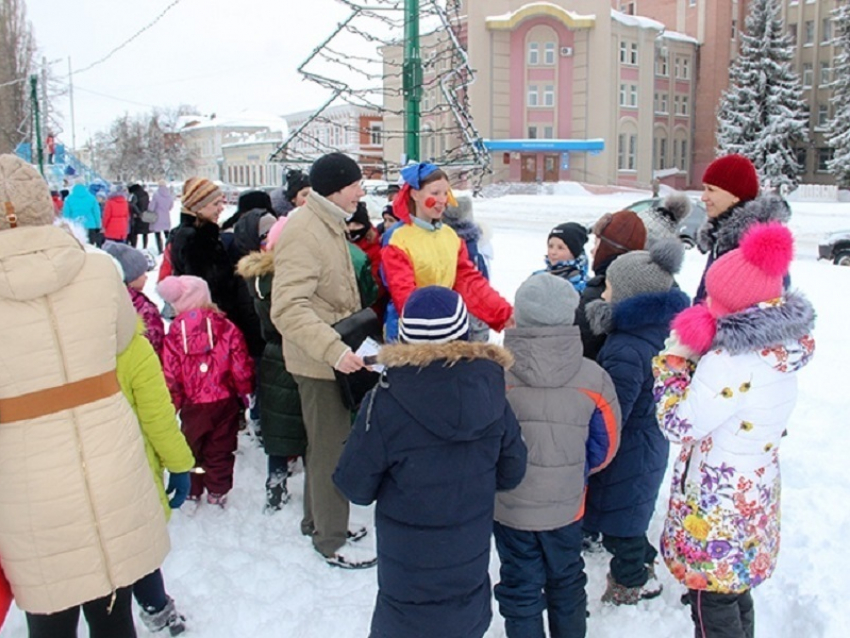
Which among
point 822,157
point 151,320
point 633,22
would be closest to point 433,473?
point 151,320

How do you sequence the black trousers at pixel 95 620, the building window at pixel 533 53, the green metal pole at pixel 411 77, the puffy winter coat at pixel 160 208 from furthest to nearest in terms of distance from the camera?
the building window at pixel 533 53, the puffy winter coat at pixel 160 208, the green metal pole at pixel 411 77, the black trousers at pixel 95 620

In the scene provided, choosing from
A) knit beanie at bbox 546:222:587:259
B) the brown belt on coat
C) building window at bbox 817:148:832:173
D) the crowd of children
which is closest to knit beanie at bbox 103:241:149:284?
the crowd of children

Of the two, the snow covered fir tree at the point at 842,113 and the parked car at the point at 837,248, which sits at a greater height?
the snow covered fir tree at the point at 842,113

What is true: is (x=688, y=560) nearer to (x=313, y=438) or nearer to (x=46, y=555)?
(x=313, y=438)

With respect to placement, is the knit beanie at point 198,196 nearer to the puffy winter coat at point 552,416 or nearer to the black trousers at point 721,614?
the puffy winter coat at point 552,416

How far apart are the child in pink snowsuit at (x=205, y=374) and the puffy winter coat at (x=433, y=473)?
1.94 metres

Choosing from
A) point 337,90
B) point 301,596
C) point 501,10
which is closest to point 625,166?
point 501,10

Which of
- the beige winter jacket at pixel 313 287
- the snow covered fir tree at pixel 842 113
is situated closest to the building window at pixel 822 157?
the snow covered fir tree at pixel 842 113

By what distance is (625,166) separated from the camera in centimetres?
4688

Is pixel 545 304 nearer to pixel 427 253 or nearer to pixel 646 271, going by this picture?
pixel 646 271

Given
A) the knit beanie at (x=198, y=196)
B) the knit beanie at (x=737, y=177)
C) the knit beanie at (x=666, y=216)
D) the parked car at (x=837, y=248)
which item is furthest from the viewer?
the parked car at (x=837, y=248)

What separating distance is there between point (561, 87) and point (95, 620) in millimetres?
46458

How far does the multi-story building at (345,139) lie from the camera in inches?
233

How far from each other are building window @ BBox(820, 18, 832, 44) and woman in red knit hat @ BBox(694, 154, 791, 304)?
54.2 meters
